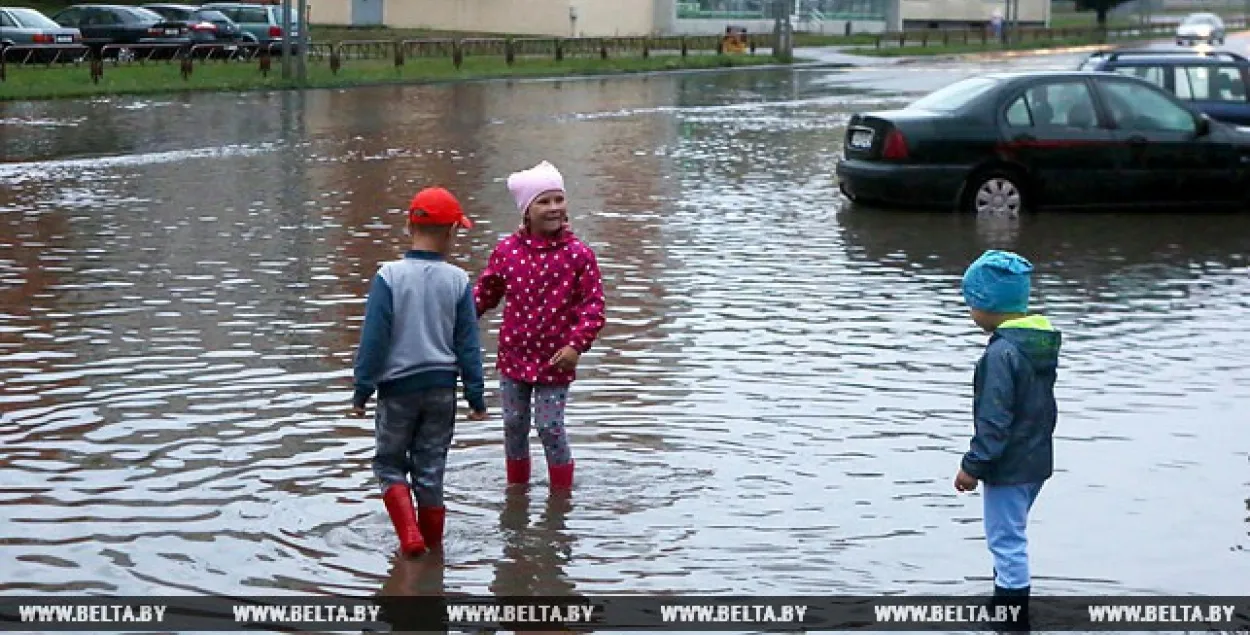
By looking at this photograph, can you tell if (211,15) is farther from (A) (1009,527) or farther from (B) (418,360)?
(A) (1009,527)

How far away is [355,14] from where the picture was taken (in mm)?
73750

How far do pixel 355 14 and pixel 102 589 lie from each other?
2688 inches

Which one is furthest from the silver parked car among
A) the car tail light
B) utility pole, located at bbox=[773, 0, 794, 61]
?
the car tail light

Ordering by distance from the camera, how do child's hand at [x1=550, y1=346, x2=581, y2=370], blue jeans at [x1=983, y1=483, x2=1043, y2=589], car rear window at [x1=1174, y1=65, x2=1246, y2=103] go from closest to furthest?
blue jeans at [x1=983, y1=483, x2=1043, y2=589] → child's hand at [x1=550, y1=346, x2=581, y2=370] → car rear window at [x1=1174, y1=65, x2=1246, y2=103]

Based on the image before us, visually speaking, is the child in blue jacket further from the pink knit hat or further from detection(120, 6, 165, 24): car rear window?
detection(120, 6, 165, 24): car rear window

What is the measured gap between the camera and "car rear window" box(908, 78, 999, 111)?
1847cm

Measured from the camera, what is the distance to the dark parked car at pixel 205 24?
50031mm

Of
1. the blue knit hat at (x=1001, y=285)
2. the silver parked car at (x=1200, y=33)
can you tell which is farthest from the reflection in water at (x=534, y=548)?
the silver parked car at (x=1200, y=33)

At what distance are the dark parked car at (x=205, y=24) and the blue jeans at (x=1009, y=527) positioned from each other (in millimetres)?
41970

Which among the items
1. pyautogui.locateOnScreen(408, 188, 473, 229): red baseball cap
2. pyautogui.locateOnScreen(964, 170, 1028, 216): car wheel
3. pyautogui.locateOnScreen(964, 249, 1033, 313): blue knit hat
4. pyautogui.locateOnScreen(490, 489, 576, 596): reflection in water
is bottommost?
pyautogui.locateOnScreen(490, 489, 576, 596): reflection in water

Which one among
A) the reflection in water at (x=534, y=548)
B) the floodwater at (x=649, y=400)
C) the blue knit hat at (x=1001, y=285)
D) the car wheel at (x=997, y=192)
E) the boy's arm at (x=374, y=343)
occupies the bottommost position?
the reflection in water at (x=534, y=548)

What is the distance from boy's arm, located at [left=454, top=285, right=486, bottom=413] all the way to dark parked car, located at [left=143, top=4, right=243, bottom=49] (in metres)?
40.9

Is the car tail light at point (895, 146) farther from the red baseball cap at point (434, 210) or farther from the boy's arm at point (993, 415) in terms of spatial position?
the boy's arm at point (993, 415)

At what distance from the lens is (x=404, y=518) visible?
721cm
